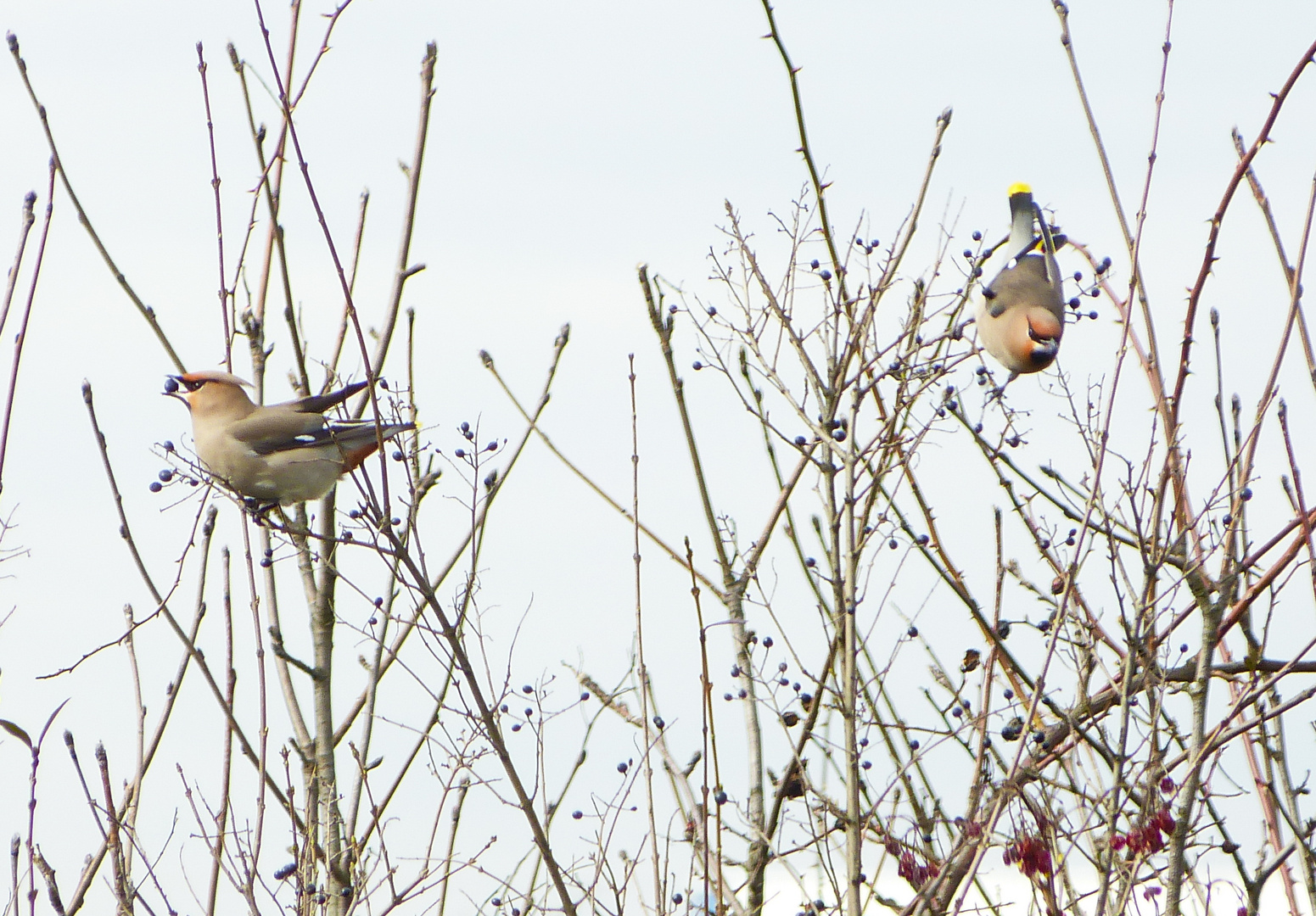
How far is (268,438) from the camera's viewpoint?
4.93 meters

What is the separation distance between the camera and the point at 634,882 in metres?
3.34

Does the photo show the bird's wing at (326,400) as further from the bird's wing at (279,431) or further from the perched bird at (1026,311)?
the perched bird at (1026,311)

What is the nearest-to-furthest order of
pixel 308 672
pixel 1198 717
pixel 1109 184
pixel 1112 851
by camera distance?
pixel 1112 851 < pixel 1198 717 < pixel 1109 184 < pixel 308 672

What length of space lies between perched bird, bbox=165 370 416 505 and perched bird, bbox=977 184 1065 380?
2912 millimetres

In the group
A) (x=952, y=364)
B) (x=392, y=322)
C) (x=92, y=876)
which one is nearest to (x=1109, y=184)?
(x=952, y=364)

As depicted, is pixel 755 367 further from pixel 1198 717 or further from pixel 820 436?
pixel 1198 717

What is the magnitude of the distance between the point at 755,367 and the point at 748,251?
1.05ft

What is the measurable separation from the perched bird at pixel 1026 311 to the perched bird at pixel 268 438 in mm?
2912

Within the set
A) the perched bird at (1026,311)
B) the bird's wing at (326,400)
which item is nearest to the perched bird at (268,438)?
the bird's wing at (326,400)

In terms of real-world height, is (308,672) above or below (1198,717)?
above

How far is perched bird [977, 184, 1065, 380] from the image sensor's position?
643 centimetres

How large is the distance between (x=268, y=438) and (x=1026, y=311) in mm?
3565

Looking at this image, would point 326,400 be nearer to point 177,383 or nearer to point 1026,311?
point 177,383

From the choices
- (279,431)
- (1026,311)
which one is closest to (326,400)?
(279,431)
